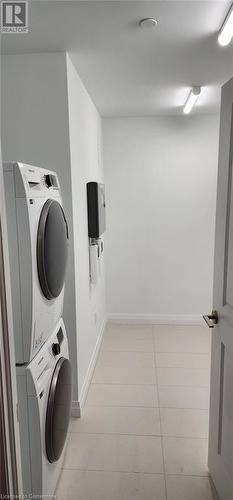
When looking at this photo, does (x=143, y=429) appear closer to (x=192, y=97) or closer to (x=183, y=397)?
(x=183, y=397)

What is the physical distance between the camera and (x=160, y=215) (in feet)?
12.8

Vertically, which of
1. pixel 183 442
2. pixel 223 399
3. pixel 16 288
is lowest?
pixel 183 442

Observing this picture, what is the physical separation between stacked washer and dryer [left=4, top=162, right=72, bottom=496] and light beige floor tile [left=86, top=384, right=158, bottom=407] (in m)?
1.00

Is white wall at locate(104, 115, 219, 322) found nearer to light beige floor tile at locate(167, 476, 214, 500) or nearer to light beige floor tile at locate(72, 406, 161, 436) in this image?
light beige floor tile at locate(72, 406, 161, 436)

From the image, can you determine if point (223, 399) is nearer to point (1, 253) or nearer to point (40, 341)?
point (40, 341)

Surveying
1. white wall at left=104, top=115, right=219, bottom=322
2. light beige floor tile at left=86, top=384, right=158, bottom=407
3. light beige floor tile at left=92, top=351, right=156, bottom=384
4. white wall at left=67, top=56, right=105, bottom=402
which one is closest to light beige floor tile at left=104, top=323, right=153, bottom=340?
white wall at left=104, top=115, right=219, bottom=322

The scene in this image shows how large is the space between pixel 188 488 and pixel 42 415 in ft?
3.27

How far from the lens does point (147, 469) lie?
182 centimetres

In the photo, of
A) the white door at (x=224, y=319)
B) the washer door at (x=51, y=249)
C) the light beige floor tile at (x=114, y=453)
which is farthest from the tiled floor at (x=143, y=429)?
the washer door at (x=51, y=249)

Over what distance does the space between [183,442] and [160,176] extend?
276 centimetres

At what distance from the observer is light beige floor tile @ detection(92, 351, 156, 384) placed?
277cm

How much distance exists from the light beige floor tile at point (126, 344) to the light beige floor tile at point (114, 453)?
1.28 meters

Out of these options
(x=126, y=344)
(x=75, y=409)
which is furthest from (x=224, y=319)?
(x=126, y=344)

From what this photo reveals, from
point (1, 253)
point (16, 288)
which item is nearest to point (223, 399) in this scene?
point (16, 288)
